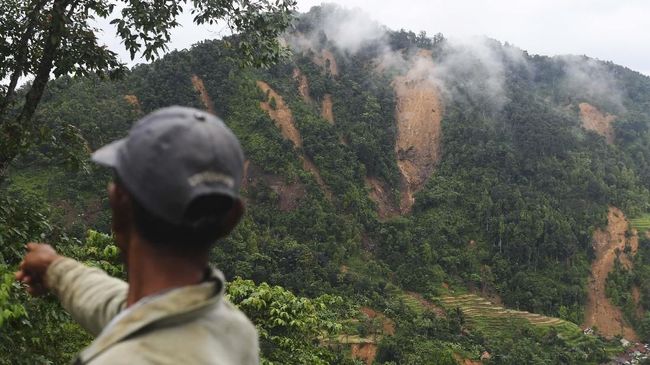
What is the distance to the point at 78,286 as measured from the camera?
140cm

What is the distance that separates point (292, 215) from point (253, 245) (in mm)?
7639

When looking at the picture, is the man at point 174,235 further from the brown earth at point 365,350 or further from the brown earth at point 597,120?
the brown earth at point 597,120

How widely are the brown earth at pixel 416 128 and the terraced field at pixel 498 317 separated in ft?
42.3

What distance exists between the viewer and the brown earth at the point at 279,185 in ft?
146

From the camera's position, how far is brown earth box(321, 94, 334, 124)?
56469 millimetres

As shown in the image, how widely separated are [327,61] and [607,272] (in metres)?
34.7

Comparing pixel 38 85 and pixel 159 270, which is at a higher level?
pixel 38 85

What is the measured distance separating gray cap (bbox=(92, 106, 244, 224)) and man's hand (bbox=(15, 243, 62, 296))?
0.58m

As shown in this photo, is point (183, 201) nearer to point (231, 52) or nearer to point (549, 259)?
point (231, 52)

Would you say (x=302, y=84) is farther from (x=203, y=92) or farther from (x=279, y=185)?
(x=279, y=185)

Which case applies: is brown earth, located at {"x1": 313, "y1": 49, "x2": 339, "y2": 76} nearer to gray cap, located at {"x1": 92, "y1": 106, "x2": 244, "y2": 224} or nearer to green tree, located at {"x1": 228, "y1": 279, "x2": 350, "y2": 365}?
green tree, located at {"x1": 228, "y1": 279, "x2": 350, "y2": 365}

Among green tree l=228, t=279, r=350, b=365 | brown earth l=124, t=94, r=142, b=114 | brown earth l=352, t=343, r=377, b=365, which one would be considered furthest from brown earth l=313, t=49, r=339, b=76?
green tree l=228, t=279, r=350, b=365

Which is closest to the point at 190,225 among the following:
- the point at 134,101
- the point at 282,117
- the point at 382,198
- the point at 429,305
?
the point at 429,305

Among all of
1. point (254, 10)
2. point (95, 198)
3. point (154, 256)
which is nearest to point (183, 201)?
point (154, 256)
